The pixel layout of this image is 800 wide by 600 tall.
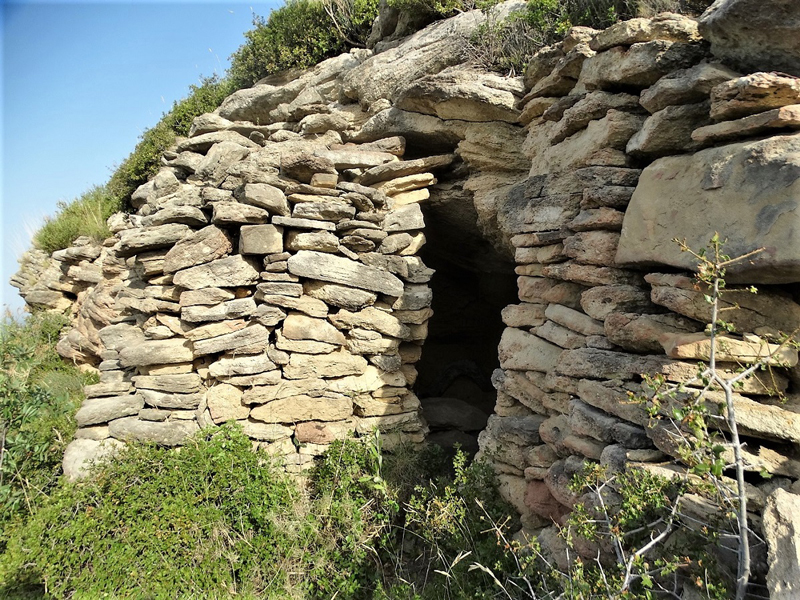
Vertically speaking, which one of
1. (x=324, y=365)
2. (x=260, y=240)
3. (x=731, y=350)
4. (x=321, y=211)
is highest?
(x=260, y=240)

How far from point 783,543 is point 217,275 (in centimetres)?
471

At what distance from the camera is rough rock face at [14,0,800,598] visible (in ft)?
9.72

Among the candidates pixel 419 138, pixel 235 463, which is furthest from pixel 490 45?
pixel 235 463

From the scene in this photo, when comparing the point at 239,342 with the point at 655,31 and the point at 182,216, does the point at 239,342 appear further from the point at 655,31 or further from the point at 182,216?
the point at 655,31

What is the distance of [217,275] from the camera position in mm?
5000

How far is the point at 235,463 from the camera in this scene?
4.47 meters

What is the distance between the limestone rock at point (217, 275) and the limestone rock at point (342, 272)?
503 millimetres

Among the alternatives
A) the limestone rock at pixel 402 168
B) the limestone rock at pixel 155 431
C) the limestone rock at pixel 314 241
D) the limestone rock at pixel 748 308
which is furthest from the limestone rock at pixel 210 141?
the limestone rock at pixel 748 308

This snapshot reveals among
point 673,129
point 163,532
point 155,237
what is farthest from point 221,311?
point 673,129

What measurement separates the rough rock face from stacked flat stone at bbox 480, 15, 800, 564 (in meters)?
0.02

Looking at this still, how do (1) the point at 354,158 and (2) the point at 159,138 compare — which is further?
(2) the point at 159,138

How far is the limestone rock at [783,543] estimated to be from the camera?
195 cm

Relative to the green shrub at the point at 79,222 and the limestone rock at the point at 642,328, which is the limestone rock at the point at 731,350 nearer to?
the limestone rock at the point at 642,328

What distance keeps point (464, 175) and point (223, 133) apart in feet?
12.1
